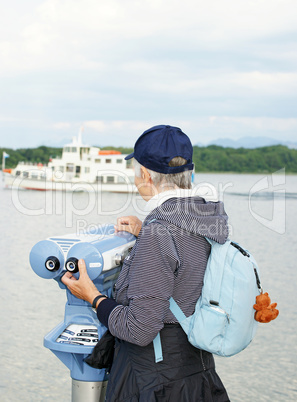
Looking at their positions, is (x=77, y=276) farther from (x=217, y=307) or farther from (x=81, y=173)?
(x=81, y=173)

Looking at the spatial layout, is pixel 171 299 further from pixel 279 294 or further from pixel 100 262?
pixel 279 294

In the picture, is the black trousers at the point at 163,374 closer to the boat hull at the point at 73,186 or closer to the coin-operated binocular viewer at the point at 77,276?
the coin-operated binocular viewer at the point at 77,276

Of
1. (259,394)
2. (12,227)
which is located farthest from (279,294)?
(12,227)

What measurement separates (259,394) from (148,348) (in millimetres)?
2330

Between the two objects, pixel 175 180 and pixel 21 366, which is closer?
pixel 175 180

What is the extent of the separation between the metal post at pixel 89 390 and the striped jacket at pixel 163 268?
1.47 feet

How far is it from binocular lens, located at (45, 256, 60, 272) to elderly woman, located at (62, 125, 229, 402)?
0.27ft

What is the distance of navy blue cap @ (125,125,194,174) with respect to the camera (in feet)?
4.98

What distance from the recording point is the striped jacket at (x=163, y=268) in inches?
55.7

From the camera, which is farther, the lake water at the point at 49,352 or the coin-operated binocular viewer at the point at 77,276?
the lake water at the point at 49,352

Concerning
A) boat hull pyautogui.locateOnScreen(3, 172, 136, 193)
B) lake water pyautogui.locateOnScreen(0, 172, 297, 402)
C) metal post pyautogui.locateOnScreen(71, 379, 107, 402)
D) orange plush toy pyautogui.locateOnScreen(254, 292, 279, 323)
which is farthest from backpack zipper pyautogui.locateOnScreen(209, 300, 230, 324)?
boat hull pyautogui.locateOnScreen(3, 172, 136, 193)

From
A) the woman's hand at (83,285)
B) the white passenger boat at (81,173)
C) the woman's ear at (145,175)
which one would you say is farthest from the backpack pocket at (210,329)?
the white passenger boat at (81,173)

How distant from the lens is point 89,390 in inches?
71.8

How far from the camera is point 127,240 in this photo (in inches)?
77.1
